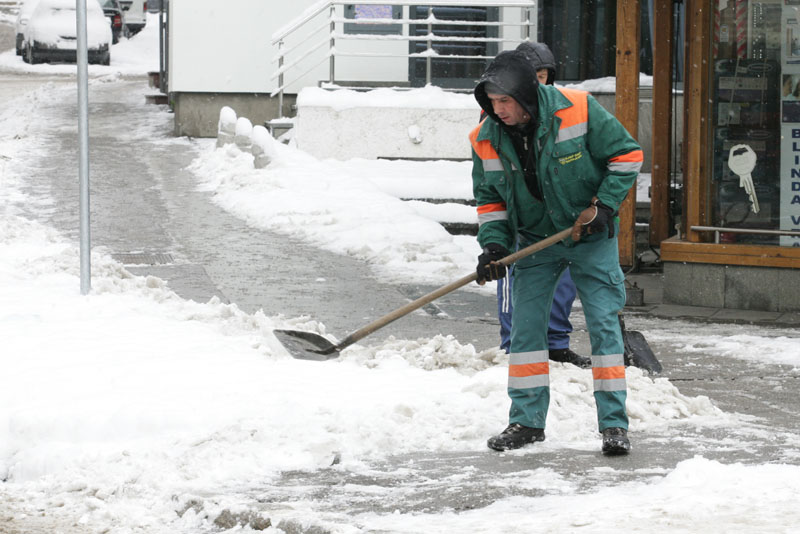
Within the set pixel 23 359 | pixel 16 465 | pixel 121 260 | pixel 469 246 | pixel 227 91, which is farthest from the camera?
pixel 227 91

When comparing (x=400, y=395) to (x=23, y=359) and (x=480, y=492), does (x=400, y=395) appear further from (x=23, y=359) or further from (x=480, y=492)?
(x=23, y=359)

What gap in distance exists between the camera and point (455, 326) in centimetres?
841

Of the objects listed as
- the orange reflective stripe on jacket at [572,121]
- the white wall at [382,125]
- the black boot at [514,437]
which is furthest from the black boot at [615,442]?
the white wall at [382,125]

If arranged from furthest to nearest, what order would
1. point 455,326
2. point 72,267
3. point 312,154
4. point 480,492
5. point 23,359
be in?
point 312,154 → point 72,267 → point 455,326 → point 23,359 → point 480,492

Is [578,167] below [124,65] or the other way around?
below

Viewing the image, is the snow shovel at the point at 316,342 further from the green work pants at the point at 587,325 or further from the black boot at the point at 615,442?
the black boot at the point at 615,442

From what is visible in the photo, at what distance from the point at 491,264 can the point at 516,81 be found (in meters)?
0.80

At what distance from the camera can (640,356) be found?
21.9 ft

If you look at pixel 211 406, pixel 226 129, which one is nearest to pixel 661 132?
pixel 226 129

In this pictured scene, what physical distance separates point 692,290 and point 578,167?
4.38 m

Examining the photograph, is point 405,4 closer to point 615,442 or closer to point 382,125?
point 382,125

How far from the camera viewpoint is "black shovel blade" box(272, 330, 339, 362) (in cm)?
647

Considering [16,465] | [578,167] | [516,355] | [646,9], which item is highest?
→ [646,9]

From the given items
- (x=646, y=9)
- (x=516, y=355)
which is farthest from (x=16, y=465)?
(x=646, y=9)
